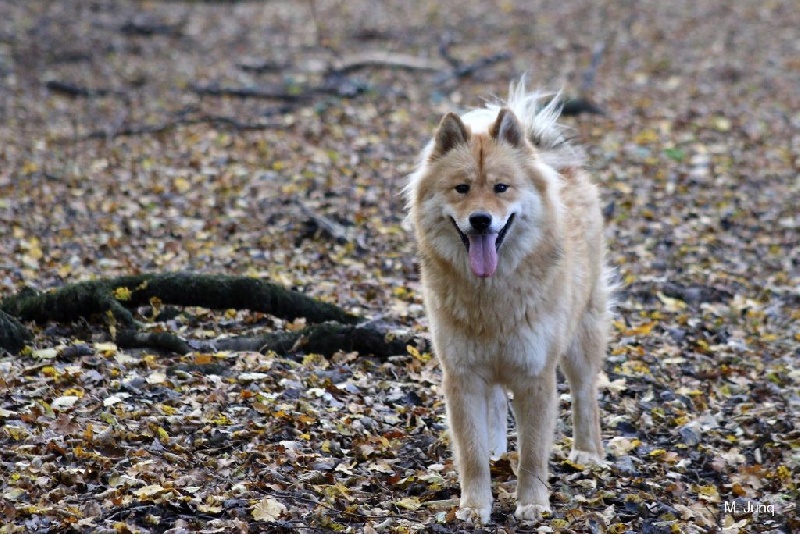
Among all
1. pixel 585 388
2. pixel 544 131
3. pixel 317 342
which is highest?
pixel 544 131

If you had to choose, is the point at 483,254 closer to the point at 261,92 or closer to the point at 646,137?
the point at 646,137

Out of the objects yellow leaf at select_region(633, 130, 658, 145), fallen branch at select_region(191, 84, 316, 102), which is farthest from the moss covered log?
fallen branch at select_region(191, 84, 316, 102)

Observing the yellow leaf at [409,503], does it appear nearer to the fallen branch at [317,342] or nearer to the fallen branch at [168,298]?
the fallen branch at [317,342]

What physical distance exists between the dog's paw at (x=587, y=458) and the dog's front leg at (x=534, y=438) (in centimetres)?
85

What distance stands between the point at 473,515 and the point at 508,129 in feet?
6.88

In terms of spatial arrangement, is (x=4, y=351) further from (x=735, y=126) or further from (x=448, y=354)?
(x=735, y=126)

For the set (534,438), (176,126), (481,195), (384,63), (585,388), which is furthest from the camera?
(384,63)

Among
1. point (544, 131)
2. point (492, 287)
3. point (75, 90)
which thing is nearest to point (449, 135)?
point (492, 287)

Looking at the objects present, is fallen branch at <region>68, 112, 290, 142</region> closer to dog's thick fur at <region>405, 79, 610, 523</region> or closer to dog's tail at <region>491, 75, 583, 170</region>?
dog's tail at <region>491, 75, 583, 170</region>

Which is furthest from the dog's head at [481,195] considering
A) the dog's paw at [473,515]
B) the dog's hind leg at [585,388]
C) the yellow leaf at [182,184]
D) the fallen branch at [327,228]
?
the yellow leaf at [182,184]

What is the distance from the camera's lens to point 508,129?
5.05 meters

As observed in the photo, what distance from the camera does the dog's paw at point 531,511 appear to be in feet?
16.4

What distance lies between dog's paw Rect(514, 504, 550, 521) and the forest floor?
0.35ft

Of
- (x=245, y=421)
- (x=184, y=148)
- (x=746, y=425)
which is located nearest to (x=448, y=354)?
(x=245, y=421)
